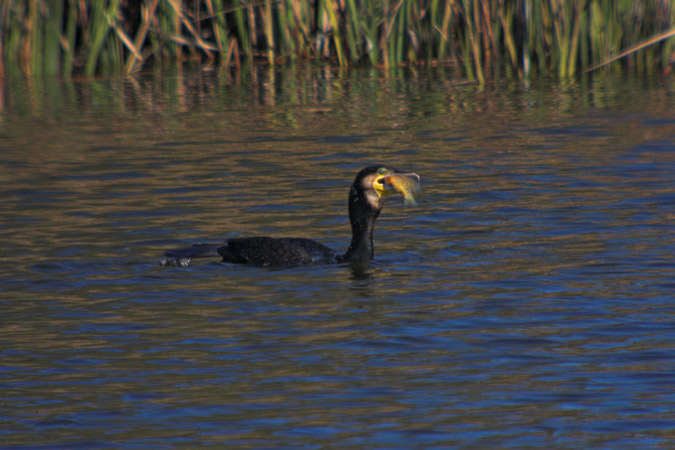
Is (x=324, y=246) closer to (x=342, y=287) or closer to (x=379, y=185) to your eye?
(x=379, y=185)

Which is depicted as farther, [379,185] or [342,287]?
[379,185]

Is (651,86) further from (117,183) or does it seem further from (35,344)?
(35,344)

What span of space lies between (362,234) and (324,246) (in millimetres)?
267

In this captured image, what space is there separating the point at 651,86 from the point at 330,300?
10027mm

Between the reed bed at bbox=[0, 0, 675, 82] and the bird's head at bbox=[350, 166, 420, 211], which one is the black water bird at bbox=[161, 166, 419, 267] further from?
the reed bed at bbox=[0, 0, 675, 82]

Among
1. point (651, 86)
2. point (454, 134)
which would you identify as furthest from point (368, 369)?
point (651, 86)

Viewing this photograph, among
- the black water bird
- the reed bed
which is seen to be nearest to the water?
the black water bird

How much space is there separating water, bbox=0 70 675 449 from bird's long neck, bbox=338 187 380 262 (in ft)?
0.63

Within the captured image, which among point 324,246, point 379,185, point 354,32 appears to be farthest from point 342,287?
point 354,32

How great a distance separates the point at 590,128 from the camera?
13648mm

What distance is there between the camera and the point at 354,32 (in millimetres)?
17547

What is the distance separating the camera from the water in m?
5.10

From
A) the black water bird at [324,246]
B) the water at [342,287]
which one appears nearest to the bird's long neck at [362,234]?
the black water bird at [324,246]

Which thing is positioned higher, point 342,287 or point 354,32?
point 354,32
